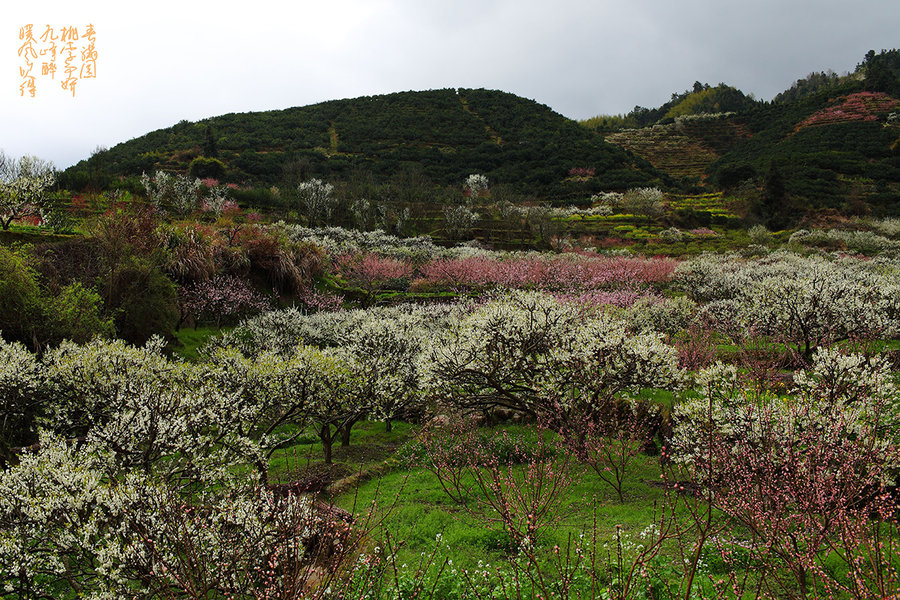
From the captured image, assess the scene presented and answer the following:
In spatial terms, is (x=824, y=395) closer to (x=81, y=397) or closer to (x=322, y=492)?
(x=322, y=492)

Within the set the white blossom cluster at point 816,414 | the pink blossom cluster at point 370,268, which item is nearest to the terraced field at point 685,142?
the pink blossom cluster at point 370,268

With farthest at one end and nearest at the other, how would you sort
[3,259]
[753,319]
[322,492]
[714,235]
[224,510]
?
[714,235]
[753,319]
[3,259]
[322,492]
[224,510]

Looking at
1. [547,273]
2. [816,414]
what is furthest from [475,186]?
[816,414]

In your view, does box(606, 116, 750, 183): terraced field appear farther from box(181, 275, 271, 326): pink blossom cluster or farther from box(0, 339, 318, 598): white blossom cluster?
box(0, 339, 318, 598): white blossom cluster

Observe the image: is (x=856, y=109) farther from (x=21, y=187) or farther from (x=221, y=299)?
(x=21, y=187)

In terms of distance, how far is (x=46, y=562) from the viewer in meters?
6.60

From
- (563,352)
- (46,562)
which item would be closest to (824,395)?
(563,352)

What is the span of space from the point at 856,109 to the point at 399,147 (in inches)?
3828

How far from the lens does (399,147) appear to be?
111500 mm

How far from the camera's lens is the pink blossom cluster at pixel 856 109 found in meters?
92.4

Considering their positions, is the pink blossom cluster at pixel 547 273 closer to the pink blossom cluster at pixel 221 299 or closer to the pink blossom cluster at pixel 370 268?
the pink blossom cluster at pixel 370 268

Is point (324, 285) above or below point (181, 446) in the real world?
above

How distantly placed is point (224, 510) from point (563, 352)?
7780 mm

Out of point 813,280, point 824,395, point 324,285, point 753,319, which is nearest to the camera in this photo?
point 824,395
